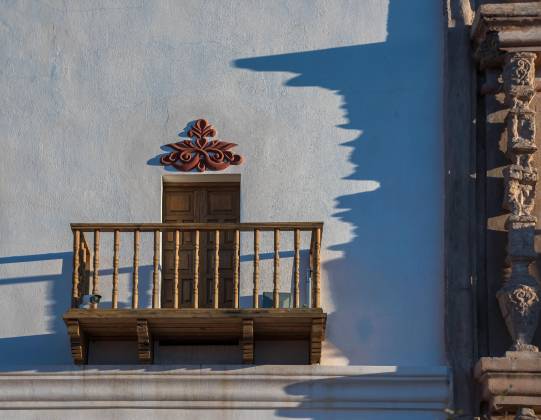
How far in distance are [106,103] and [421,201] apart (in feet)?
9.26

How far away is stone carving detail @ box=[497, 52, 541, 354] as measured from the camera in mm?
17484

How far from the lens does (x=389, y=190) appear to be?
18203 mm

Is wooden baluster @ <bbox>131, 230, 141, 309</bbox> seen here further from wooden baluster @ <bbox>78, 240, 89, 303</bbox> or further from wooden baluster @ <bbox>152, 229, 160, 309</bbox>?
wooden baluster @ <bbox>78, 240, 89, 303</bbox>

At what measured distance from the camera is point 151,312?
17328 millimetres

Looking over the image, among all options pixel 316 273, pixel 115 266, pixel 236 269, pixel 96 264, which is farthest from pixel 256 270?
pixel 96 264

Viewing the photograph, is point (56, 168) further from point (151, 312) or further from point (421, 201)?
point (421, 201)

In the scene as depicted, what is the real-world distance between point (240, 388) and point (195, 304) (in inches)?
30.8

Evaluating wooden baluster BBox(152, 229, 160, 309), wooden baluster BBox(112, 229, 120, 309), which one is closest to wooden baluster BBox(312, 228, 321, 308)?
wooden baluster BBox(152, 229, 160, 309)

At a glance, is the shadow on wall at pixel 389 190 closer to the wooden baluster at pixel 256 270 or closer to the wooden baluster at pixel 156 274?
the wooden baluster at pixel 256 270

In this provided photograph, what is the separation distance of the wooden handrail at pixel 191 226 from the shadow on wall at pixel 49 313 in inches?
21.6

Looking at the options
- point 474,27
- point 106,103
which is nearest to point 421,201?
point 474,27

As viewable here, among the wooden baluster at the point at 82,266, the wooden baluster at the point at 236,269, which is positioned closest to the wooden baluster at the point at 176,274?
the wooden baluster at the point at 236,269

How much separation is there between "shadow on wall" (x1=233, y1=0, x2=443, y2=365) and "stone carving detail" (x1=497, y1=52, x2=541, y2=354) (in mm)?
620

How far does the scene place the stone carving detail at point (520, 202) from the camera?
17.5 meters
